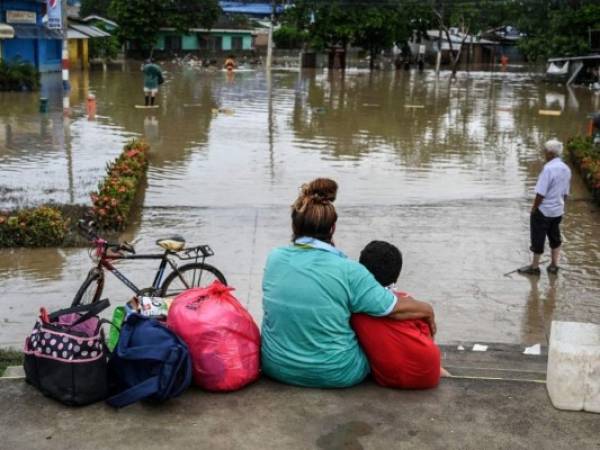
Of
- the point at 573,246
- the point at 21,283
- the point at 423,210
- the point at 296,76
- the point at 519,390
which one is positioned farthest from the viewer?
the point at 296,76

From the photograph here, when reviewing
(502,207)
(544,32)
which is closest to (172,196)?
(502,207)

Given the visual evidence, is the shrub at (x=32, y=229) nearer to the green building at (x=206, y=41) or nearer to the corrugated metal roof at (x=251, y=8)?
the green building at (x=206, y=41)

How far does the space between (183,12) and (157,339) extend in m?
67.3

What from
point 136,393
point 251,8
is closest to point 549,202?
point 136,393

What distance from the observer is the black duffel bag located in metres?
4.37

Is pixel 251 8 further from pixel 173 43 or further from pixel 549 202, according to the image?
pixel 549 202

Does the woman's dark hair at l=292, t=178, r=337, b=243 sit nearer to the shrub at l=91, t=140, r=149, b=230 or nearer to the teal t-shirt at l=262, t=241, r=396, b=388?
the teal t-shirt at l=262, t=241, r=396, b=388

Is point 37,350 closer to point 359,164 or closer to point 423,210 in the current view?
point 423,210

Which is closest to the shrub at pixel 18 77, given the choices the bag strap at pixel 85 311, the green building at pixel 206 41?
the bag strap at pixel 85 311

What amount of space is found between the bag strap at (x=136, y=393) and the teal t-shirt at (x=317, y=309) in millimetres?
754

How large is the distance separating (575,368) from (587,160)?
418 inches

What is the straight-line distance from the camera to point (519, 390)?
15.7 ft

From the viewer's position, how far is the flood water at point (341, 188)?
8.37 metres

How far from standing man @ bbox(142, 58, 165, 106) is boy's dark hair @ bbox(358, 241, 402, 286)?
19932mm
